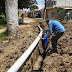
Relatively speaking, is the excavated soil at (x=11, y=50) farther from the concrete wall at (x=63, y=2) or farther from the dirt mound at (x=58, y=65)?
the concrete wall at (x=63, y=2)

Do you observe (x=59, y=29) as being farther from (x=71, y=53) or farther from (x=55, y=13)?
(x=55, y=13)

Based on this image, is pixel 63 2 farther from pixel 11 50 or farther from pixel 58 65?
pixel 58 65

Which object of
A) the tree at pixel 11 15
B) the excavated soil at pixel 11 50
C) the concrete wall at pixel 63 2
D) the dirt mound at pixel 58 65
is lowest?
the dirt mound at pixel 58 65

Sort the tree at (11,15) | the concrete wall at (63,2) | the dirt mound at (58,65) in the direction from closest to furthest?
the dirt mound at (58,65), the tree at (11,15), the concrete wall at (63,2)

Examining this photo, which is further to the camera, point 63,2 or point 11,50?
point 63,2

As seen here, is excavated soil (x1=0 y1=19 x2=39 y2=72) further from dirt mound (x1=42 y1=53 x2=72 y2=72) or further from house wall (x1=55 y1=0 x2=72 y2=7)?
house wall (x1=55 y1=0 x2=72 y2=7)

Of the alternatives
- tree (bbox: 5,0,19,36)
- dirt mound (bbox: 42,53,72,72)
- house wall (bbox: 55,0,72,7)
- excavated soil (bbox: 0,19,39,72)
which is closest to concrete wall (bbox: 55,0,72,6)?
house wall (bbox: 55,0,72,7)

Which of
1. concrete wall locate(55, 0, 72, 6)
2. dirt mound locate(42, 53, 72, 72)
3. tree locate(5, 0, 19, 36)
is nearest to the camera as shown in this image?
dirt mound locate(42, 53, 72, 72)

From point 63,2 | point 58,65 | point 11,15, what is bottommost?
point 58,65

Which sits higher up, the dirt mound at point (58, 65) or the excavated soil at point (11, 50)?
the excavated soil at point (11, 50)

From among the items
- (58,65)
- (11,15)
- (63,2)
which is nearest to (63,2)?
(63,2)

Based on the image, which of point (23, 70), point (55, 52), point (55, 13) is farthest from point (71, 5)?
point (23, 70)

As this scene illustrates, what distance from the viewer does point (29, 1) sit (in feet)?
56.2

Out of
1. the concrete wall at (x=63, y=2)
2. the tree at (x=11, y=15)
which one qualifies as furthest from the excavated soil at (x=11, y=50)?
the concrete wall at (x=63, y=2)
